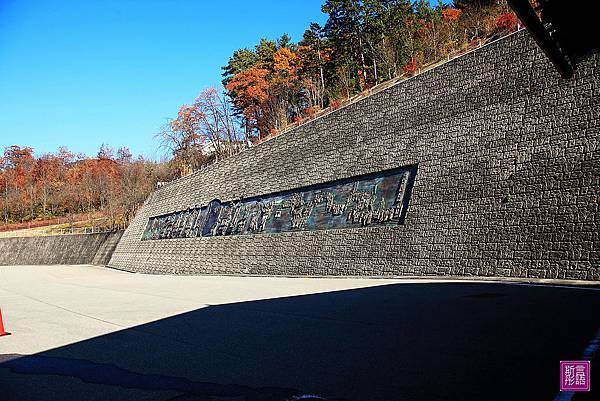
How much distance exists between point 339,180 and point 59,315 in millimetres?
10942

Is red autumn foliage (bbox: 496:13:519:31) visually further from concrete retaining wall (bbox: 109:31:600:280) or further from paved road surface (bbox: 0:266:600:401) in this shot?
paved road surface (bbox: 0:266:600:401)

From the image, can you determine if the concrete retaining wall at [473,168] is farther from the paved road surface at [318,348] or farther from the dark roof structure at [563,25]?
the dark roof structure at [563,25]

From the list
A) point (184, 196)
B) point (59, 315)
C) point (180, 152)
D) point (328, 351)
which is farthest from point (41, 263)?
point (328, 351)

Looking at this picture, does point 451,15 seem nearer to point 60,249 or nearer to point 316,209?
point 316,209

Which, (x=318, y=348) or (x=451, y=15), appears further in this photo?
(x=451, y=15)

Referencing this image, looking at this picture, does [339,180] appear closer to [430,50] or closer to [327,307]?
[327,307]

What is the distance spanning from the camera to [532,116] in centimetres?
1297

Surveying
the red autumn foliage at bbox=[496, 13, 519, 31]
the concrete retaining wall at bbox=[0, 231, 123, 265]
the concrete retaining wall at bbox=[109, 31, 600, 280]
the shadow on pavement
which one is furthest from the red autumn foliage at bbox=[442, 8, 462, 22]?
the shadow on pavement

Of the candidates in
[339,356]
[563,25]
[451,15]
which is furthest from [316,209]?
[451,15]

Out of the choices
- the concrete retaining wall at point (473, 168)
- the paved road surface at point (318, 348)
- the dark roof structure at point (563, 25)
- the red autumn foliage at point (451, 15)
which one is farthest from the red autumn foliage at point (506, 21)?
the dark roof structure at point (563, 25)

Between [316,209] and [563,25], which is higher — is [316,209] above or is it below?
below

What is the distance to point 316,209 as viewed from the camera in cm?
1950

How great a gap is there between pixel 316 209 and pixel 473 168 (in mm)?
6916

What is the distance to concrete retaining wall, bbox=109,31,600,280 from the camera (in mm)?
11711
